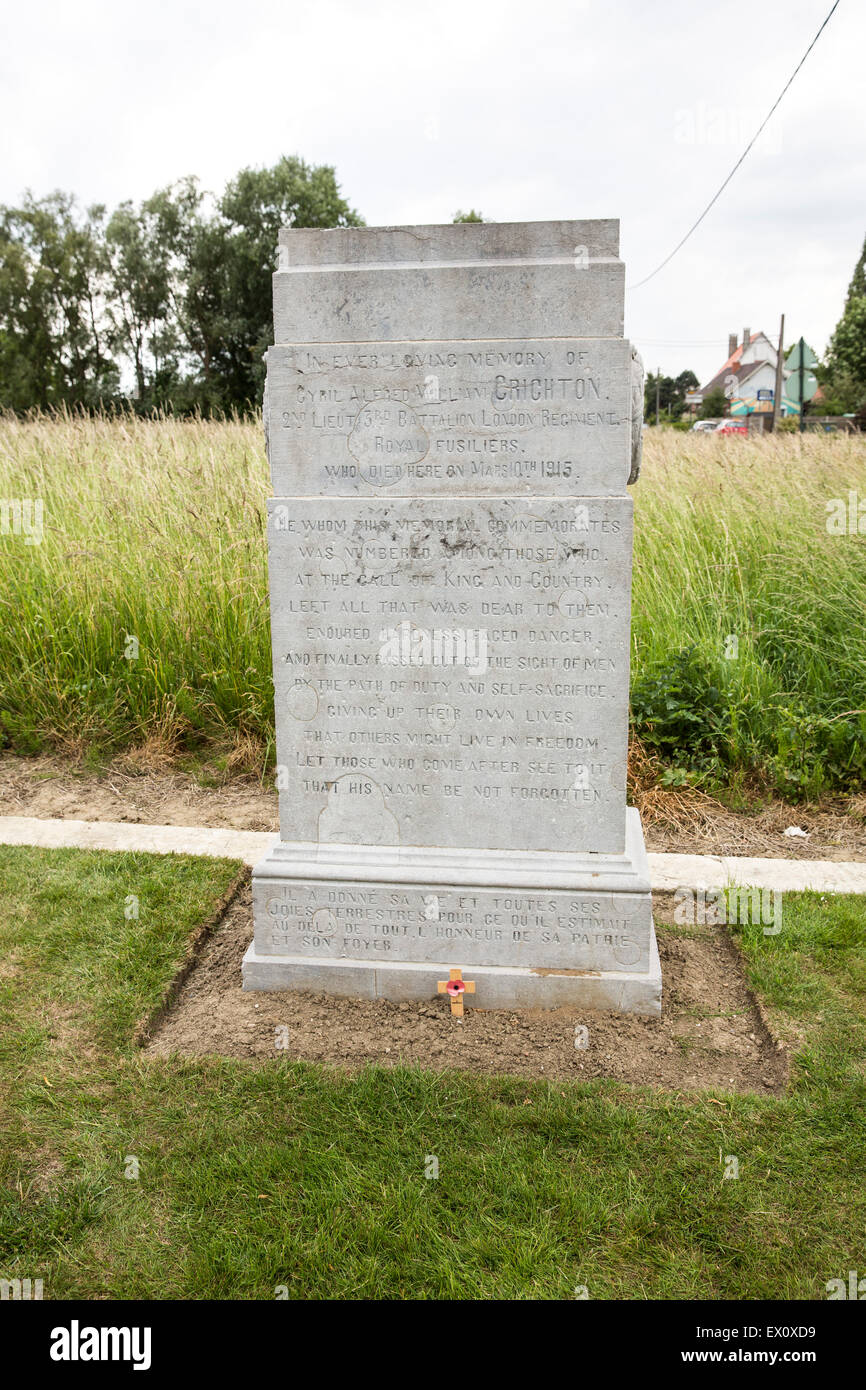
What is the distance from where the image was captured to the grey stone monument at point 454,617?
2961 mm

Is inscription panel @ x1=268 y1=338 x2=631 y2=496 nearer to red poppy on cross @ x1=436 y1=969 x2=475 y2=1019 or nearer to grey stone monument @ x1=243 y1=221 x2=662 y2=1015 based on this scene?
grey stone monument @ x1=243 y1=221 x2=662 y2=1015

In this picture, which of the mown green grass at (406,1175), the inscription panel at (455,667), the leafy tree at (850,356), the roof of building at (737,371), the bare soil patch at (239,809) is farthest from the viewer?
the roof of building at (737,371)

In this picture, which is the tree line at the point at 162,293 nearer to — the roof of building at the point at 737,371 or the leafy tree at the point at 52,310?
the leafy tree at the point at 52,310

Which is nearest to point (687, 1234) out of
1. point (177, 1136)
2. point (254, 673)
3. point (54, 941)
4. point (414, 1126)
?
point (414, 1126)

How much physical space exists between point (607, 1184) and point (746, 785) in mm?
2872

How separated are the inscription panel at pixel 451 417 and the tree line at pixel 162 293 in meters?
26.2

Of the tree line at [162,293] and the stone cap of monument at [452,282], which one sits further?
the tree line at [162,293]

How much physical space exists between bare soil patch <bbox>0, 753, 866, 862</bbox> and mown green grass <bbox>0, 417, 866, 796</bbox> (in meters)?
0.19

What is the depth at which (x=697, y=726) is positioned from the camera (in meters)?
5.11

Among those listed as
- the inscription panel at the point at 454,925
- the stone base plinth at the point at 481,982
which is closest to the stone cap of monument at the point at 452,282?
the inscription panel at the point at 454,925

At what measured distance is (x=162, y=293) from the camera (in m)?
29.9

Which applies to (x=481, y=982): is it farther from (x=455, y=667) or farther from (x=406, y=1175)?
(x=455, y=667)

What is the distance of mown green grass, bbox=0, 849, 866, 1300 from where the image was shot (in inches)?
89.2

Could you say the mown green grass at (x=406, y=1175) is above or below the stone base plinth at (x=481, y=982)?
below
